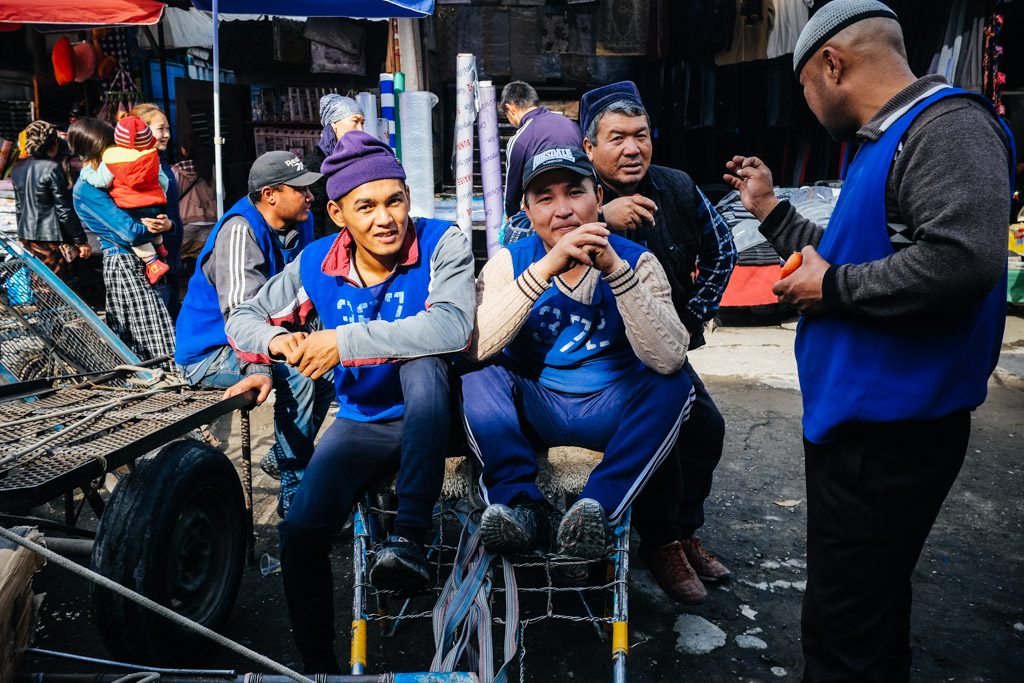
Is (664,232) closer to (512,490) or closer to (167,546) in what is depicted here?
(512,490)

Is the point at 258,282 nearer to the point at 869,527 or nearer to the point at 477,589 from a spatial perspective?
the point at 477,589

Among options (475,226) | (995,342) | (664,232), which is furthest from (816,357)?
(475,226)

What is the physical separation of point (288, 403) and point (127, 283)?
223cm

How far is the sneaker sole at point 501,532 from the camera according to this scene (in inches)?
84.5

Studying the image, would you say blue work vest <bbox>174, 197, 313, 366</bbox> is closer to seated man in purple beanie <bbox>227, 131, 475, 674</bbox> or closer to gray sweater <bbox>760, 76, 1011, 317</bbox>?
seated man in purple beanie <bbox>227, 131, 475, 674</bbox>

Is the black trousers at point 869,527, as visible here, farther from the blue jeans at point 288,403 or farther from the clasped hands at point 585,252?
the blue jeans at point 288,403

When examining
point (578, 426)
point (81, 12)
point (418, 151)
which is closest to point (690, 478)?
point (578, 426)

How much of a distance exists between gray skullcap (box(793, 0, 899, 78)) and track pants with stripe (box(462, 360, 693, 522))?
3.54 ft

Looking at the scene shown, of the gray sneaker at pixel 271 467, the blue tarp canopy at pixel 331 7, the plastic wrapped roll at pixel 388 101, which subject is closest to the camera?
the gray sneaker at pixel 271 467

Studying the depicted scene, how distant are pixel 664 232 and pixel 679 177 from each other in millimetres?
277

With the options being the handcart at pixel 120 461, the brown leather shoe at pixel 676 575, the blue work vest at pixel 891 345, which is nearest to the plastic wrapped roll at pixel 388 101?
the handcart at pixel 120 461

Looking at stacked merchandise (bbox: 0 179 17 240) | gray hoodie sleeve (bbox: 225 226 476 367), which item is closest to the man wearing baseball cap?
gray hoodie sleeve (bbox: 225 226 476 367)

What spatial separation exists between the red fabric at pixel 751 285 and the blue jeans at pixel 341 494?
18.1 ft

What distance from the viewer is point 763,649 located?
8.72ft
